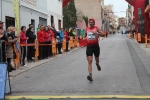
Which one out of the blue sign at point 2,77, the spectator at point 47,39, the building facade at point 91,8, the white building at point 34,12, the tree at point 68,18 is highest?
the building facade at point 91,8

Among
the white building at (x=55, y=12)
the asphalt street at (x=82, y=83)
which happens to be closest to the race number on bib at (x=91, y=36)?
the asphalt street at (x=82, y=83)

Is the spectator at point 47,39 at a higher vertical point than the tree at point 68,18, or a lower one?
lower

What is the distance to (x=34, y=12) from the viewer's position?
21.8 meters

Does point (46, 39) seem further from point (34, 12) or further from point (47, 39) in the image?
point (34, 12)

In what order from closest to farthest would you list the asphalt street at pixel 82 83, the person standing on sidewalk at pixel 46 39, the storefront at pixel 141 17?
1. the asphalt street at pixel 82 83
2. the person standing on sidewalk at pixel 46 39
3. the storefront at pixel 141 17

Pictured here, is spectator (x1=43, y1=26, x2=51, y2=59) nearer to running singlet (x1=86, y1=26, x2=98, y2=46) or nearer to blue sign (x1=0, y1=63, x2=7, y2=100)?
running singlet (x1=86, y1=26, x2=98, y2=46)

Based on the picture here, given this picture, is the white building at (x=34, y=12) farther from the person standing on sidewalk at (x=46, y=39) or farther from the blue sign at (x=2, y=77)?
the blue sign at (x=2, y=77)

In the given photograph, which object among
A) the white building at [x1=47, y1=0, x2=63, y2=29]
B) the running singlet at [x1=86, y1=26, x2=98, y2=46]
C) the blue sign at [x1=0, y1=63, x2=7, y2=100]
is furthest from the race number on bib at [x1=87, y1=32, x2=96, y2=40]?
the white building at [x1=47, y1=0, x2=63, y2=29]

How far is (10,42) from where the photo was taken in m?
11.1

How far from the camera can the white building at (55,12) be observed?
2728 centimetres

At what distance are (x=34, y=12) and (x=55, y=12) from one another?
27.0ft

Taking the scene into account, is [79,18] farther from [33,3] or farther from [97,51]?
[97,51]

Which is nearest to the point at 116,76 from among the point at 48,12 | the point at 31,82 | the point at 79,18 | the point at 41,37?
the point at 31,82

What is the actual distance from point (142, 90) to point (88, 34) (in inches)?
98.5
